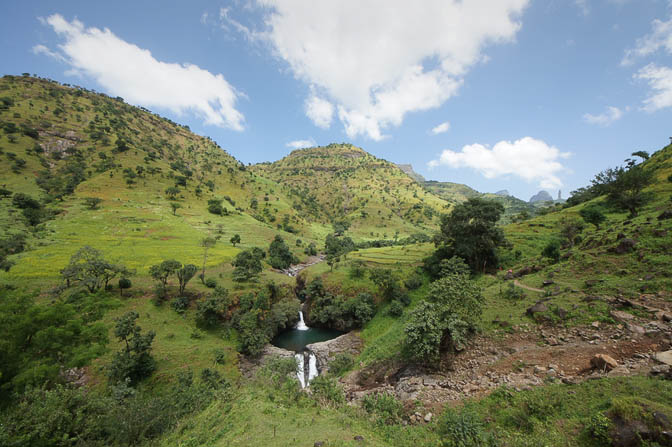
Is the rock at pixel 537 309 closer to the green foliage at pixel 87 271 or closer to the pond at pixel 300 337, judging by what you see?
→ the pond at pixel 300 337

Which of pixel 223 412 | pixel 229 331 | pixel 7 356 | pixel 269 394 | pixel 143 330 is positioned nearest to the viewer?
pixel 7 356

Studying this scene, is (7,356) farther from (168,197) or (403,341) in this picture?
(168,197)

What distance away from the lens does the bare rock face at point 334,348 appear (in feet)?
106

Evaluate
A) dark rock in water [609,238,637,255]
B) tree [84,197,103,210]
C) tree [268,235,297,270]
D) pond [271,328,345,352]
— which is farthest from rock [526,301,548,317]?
tree [84,197,103,210]

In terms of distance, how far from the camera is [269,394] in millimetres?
17766

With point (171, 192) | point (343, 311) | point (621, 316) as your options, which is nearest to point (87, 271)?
point (343, 311)

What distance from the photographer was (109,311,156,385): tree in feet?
74.5

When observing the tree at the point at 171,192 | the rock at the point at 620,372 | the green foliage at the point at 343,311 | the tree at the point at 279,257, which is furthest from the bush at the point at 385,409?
the tree at the point at 171,192

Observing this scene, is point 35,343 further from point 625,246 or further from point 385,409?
point 625,246

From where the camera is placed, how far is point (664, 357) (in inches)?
428

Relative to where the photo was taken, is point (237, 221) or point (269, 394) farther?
point (237, 221)

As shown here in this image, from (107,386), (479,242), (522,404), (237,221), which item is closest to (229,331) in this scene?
(107,386)

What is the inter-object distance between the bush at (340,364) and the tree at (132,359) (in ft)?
67.9

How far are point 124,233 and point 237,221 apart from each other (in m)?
37.6
